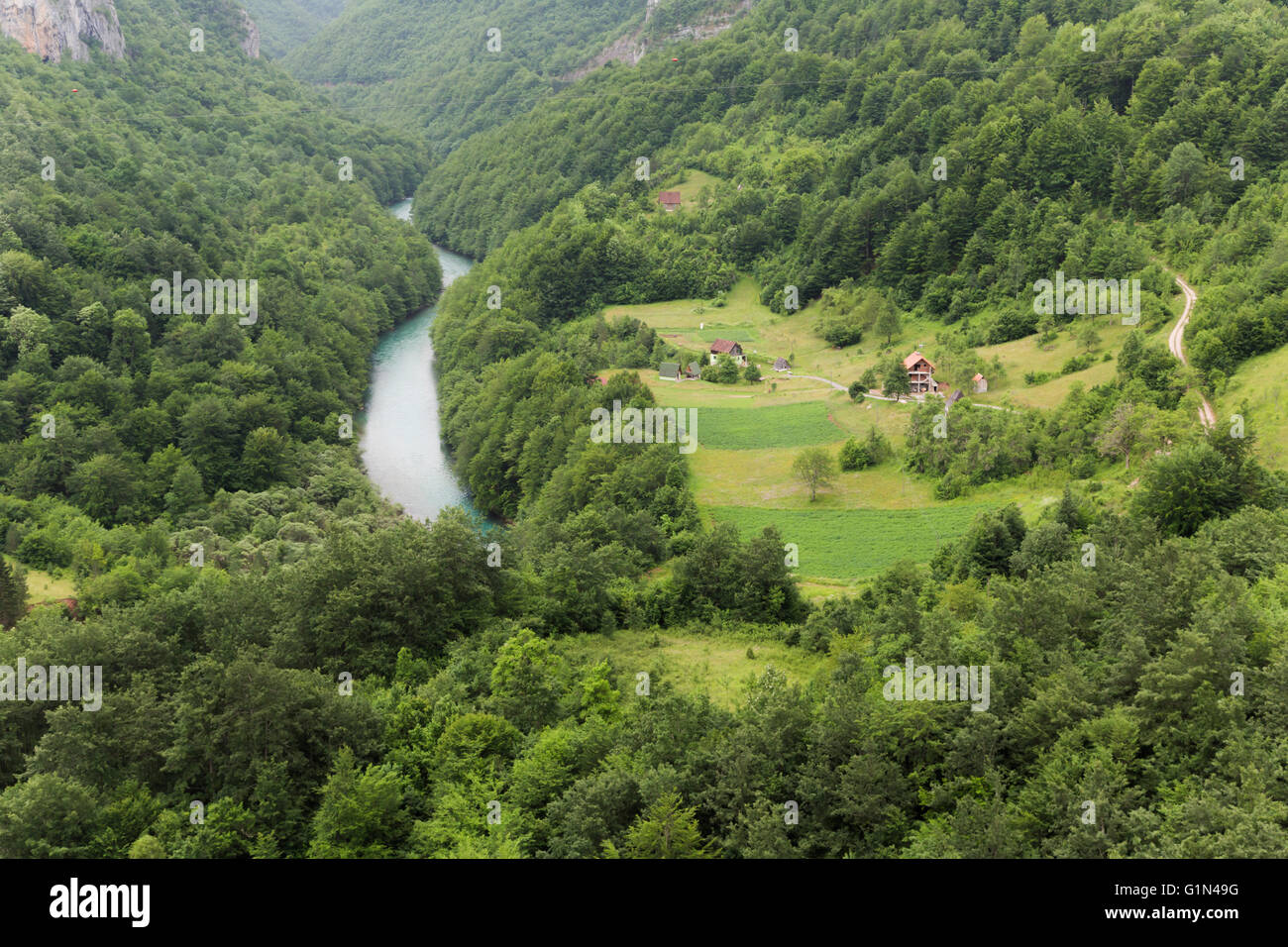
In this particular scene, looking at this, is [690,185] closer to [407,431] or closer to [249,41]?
[407,431]

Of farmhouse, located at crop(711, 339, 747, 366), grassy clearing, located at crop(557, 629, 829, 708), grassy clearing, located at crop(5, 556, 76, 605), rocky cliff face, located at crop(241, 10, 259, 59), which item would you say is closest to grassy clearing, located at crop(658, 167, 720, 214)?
farmhouse, located at crop(711, 339, 747, 366)

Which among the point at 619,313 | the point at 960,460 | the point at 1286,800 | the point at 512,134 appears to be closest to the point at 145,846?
the point at 1286,800

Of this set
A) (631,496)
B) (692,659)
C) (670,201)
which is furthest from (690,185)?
(692,659)

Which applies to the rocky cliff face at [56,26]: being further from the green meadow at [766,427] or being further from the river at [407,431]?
the green meadow at [766,427]

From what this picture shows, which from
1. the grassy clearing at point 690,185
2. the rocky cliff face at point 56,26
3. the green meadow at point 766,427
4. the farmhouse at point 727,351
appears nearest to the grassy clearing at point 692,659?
the green meadow at point 766,427

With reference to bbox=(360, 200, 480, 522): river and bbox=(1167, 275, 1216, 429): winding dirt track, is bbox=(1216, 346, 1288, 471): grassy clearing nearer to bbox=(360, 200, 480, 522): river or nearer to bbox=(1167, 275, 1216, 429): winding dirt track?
bbox=(1167, 275, 1216, 429): winding dirt track
